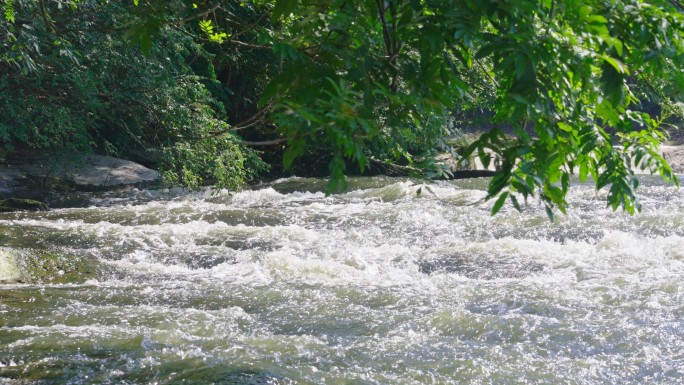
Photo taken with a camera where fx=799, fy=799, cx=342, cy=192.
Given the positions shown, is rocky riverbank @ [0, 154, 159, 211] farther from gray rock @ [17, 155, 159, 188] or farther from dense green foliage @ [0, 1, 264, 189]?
dense green foliage @ [0, 1, 264, 189]

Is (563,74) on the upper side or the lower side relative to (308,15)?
lower

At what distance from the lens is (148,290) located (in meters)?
7.15

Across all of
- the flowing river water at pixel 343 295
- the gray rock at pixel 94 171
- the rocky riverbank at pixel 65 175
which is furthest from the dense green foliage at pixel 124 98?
the gray rock at pixel 94 171

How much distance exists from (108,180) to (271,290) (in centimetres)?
732

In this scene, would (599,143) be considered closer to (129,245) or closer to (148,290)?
(148,290)

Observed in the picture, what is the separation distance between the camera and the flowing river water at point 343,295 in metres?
5.19

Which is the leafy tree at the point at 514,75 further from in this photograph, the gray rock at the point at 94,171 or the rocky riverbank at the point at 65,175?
the gray rock at the point at 94,171

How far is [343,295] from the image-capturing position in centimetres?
700

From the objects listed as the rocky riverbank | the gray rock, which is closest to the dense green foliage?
the rocky riverbank

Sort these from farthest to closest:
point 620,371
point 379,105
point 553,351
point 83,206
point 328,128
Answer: point 83,206 < point 553,351 < point 620,371 < point 379,105 < point 328,128

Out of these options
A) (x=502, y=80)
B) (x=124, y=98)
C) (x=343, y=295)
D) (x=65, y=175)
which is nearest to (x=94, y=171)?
(x=65, y=175)

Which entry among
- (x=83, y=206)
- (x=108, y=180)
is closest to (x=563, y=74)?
(x=83, y=206)

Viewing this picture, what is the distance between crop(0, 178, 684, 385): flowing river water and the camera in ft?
17.0

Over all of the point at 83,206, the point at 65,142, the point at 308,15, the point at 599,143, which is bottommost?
the point at 83,206
